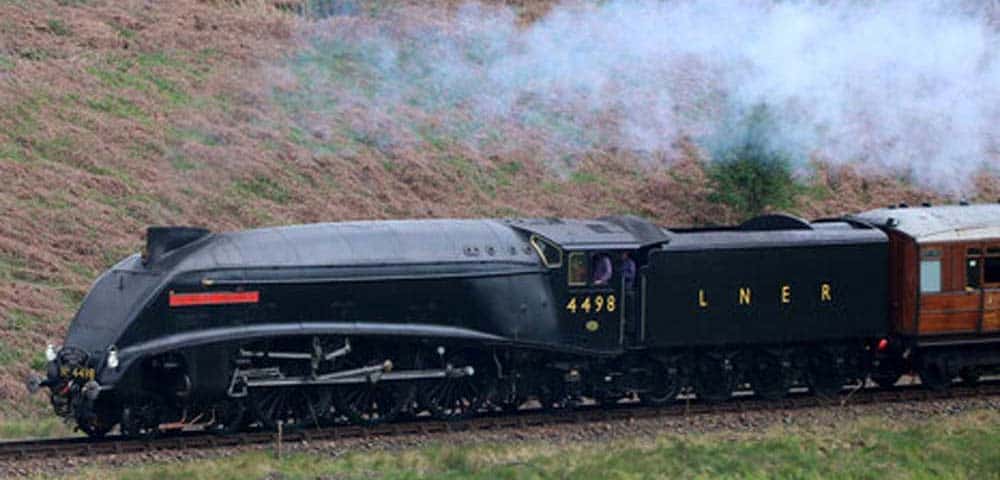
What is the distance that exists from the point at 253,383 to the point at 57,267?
11.6 meters

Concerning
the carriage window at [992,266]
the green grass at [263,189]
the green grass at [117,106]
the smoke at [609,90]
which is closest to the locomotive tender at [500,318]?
the carriage window at [992,266]


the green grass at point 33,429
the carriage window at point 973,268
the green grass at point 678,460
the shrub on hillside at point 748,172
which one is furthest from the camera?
the shrub on hillside at point 748,172

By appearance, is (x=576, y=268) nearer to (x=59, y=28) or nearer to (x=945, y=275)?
(x=945, y=275)

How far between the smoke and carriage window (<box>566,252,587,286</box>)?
15.2 m

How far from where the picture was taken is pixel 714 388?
26906 mm

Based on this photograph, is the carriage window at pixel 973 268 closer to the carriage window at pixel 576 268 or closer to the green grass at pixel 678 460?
the green grass at pixel 678 460

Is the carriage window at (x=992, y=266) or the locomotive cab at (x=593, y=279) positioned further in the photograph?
the carriage window at (x=992, y=266)

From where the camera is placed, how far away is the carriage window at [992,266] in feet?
90.9

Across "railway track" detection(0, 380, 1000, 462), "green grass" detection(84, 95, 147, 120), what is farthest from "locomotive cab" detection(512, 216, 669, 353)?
"green grass" detection(84, 95, 147, 120)

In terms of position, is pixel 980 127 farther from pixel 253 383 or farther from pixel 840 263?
pixel 253 383

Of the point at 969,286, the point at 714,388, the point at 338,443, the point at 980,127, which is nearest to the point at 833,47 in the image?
the point at 980,127

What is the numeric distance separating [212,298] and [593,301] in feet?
21.4

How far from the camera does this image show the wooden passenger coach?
89.6 feet

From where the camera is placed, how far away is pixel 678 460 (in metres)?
22.0
